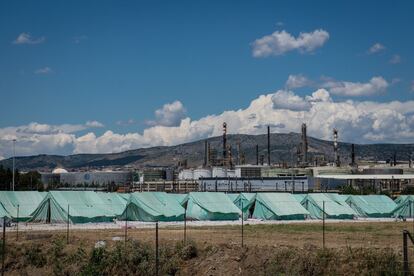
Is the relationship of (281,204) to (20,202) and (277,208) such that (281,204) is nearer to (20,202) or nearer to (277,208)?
(277,208)

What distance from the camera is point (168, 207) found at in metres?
51.8

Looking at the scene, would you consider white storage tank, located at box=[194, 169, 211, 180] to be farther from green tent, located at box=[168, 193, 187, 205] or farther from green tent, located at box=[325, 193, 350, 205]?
green tent, located at box=[168, 193, 187, 205]

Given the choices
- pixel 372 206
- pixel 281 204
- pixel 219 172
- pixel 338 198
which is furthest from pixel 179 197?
pixel 219 172

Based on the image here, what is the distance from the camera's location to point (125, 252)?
24.3 meters

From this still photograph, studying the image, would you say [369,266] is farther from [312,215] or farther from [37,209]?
[312,215]

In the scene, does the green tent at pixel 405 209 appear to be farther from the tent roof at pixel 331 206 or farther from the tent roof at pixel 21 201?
the tent roof at pixel 21 201

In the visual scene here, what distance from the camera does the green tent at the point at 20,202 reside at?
4828 cm

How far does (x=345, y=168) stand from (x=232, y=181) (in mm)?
38703

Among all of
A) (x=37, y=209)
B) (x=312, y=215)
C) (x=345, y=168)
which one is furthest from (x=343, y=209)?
(x=345, y=168)

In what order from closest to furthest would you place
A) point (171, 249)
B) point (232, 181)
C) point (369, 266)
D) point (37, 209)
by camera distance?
point (369, 266)
point (171, 249)
point (37, 209)
point (232, 181)

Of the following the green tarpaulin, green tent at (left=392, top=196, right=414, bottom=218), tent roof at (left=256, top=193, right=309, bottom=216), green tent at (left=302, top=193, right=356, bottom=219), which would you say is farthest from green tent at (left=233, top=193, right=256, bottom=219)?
green tent at (left=392, top=196, right=414, bottom=218)

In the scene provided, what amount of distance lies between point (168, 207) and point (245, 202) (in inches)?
328

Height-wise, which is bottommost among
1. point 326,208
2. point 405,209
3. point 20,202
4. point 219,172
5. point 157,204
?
point 405,209

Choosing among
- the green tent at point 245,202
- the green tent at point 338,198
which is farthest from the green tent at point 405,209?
the green tent at point 245,202
